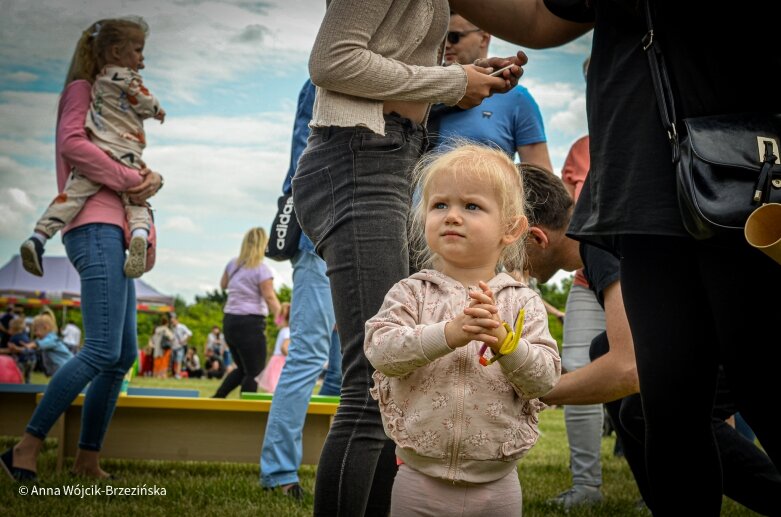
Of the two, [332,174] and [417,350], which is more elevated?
[332,174]

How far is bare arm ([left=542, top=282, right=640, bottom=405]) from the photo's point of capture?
2217 millimetres

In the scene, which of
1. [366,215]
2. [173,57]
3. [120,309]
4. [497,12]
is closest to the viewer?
[366,215]

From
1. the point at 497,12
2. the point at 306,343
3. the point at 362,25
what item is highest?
the point at 497,12

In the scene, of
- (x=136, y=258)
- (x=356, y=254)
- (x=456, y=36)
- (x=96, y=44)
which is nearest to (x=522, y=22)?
(x=356, y=254)

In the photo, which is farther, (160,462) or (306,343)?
(160,462)

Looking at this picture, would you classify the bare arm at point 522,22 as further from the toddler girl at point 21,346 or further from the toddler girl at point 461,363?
the toddler girl at point 21,346

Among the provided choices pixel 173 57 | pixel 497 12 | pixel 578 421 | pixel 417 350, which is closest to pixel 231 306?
pixel 173 57

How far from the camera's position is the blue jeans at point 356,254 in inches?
77.1

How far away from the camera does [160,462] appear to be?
5137 millimetres

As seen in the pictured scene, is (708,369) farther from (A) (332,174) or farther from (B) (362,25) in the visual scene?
(B) (362,25)

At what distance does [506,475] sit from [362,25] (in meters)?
1.10

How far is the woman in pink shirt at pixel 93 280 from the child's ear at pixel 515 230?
2411 millimetres

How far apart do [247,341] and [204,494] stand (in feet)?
13.1

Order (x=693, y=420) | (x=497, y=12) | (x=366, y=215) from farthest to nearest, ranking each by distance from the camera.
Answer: (x=497, y=12)
(x=366, y=215)
(x=693, y=420)
